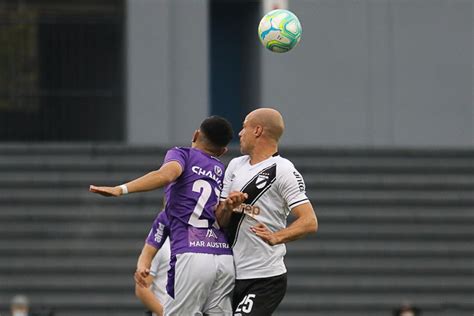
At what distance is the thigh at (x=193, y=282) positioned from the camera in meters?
9.09

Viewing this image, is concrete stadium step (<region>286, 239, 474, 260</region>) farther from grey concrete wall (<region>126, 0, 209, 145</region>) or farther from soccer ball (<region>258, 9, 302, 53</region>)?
soccer ball (<region>258, 9, 302, 53</region>)

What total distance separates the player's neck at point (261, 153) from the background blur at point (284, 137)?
9631 mm

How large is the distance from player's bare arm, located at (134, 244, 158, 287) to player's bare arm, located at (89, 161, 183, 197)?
765mm

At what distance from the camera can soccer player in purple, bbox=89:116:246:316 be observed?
910 centimetres

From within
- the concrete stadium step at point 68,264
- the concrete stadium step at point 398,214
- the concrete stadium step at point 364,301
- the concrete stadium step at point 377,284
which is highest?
the concrete stadium step at point 398,214

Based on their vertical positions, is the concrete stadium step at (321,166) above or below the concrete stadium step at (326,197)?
above

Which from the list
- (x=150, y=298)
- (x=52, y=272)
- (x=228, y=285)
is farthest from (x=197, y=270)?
(x=52, y=272)

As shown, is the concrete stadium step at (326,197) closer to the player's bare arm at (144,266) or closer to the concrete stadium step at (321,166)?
the concrete stadium step at (321,166)

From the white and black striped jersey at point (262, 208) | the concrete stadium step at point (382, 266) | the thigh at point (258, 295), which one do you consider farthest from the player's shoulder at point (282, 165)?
the concrete stadium step at point (382, 266)

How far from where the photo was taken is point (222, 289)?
9.15 meters

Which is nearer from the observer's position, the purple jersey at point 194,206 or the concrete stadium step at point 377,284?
the purple jersey at point 194,206

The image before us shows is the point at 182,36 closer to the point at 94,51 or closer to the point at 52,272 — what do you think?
the point at 94,51

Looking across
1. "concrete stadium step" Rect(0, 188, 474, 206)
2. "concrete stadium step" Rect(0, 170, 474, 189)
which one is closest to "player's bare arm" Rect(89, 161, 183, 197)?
"concrete stadium step" Rect(0, 188, 474, 206)

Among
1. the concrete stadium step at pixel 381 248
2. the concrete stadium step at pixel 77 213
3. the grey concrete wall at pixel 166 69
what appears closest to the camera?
the concrete stadium step at pixel 381 248
